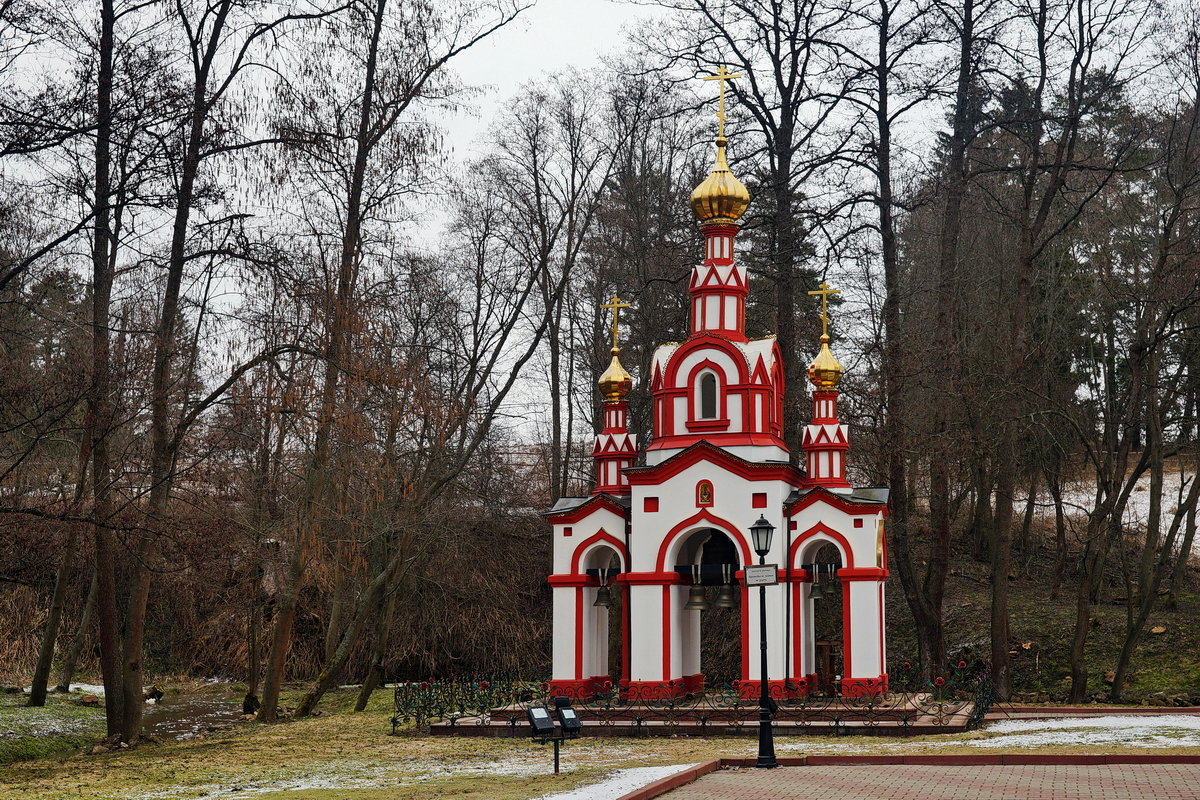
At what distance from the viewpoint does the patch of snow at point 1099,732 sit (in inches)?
642

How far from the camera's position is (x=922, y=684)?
930 inches

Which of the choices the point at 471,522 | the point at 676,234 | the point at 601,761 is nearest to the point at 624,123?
the point at 676,234

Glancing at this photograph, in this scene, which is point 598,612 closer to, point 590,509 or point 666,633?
point 590,509

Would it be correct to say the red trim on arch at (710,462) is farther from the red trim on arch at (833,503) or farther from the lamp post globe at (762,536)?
the lamp post globe at (762,536)

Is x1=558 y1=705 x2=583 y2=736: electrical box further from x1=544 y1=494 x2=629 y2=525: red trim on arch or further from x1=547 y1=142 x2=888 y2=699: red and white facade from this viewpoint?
x1=544 y1=494 x2=629 y2=525: red trim on arch

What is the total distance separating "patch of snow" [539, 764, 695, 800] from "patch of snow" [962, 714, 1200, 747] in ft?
16.5

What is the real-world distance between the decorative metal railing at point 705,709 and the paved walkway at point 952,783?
190 inches

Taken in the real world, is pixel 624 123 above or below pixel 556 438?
above

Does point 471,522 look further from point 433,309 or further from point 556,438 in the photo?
point 433,309

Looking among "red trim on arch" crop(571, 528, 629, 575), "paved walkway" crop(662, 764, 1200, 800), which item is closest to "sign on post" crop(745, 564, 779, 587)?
"paved walkway" crop(662, 764, 1200, 800)

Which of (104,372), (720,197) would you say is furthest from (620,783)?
(720,197)

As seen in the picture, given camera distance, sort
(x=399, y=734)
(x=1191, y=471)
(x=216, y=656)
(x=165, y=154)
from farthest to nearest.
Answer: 1. (x=1191, y=471)
2. (x=216, y=656)
3. (x=399, y=734)
4. (x=165, y=154)

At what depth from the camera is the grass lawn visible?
1305cm

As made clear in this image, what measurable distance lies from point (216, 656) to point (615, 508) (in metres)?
15.4
